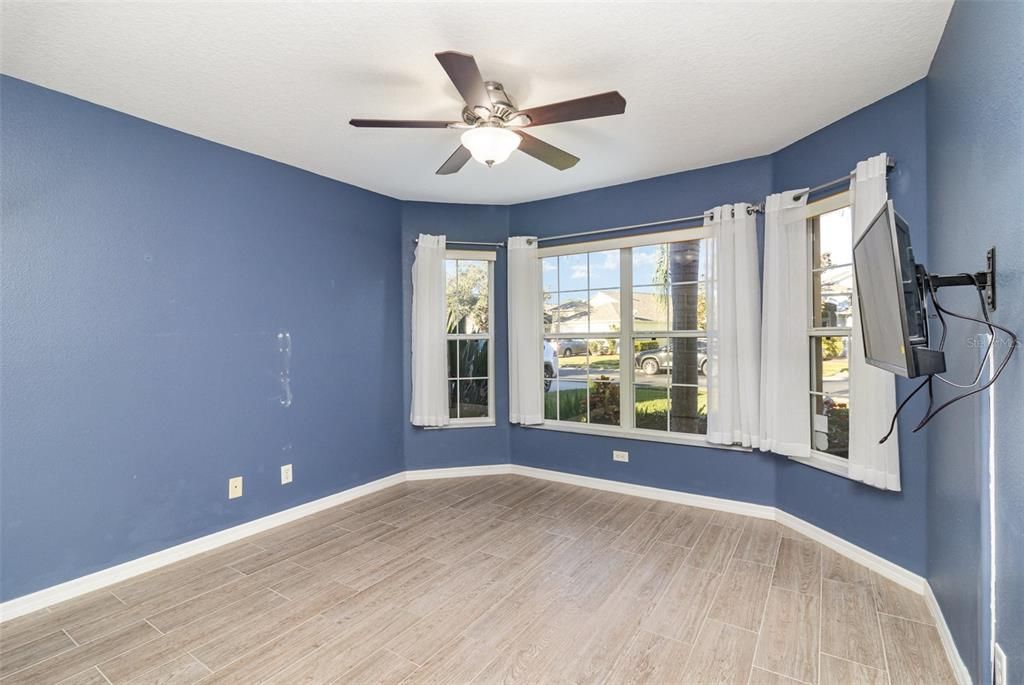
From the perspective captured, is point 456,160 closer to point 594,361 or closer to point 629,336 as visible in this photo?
point 629,336

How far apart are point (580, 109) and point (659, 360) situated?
244 centimetres

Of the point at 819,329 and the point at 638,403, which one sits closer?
the point at 819,329

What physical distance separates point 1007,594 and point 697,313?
269 centimetres

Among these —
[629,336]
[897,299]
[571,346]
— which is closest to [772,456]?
[629,336]

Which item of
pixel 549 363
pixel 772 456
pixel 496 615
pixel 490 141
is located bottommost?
pixel 496 615

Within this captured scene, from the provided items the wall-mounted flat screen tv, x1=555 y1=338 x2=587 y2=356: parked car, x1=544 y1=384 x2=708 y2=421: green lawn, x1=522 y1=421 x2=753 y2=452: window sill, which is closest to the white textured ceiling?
the wall-mounted flat screen tv

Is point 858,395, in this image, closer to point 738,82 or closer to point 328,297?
point 738,82

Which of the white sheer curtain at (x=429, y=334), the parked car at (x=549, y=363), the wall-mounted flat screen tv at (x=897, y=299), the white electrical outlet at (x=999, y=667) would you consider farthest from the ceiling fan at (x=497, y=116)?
the parked car at (x=549, y=363)

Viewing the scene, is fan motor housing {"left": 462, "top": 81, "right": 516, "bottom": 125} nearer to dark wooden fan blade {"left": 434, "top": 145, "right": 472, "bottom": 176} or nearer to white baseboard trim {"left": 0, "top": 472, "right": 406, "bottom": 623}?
dark wooden fan blade {"left": 434, "top": 145, "right": 472, "bottom": 176}

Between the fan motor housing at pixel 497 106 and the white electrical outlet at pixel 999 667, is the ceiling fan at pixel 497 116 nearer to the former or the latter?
the fan motor housing at pixel 497 106

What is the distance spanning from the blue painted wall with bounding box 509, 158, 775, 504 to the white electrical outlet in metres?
2.10

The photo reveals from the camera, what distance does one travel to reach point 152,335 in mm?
2756

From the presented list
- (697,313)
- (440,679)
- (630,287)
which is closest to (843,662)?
(440,679)

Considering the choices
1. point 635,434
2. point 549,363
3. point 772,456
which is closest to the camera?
point 772,456
